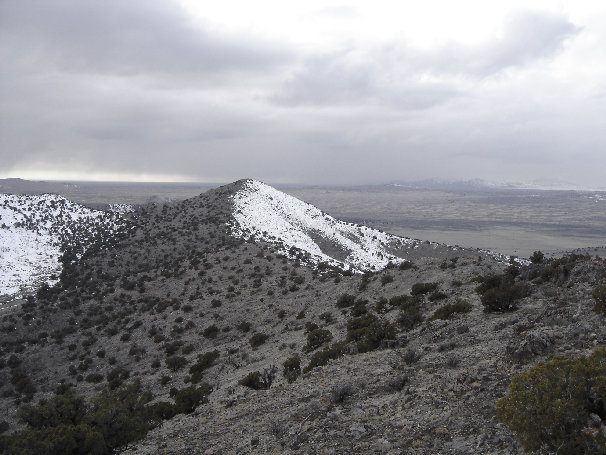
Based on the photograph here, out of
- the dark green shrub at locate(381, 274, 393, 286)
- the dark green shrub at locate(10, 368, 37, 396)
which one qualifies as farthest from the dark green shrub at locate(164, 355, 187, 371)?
the dark green shrub at locate(381, 274, 393, 286)

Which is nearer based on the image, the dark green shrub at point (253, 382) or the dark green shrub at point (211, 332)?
the dark green shrub at point (253, 382)

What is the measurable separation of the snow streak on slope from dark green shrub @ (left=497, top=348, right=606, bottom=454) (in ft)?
134

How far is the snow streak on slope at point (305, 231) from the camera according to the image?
56969 millimetres

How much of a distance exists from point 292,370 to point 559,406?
10.1m

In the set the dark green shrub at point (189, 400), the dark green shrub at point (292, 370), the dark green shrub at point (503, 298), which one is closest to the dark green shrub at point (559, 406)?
the dark green shrub at point (292, 370)

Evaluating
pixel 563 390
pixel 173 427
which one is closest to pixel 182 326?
pixel 173 427

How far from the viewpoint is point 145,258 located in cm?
4831

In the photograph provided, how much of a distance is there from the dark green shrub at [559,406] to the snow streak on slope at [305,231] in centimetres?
4099

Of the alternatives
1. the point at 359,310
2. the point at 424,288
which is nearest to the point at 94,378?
the point at 359,310

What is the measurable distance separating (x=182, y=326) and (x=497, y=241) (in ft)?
392

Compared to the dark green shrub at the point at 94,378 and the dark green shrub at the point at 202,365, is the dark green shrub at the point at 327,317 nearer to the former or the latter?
the dark green shrub at the point at 202,365

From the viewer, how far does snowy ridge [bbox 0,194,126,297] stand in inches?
1855

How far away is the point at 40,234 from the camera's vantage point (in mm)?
63125

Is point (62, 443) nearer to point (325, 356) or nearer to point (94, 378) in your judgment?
point (325, 356)
